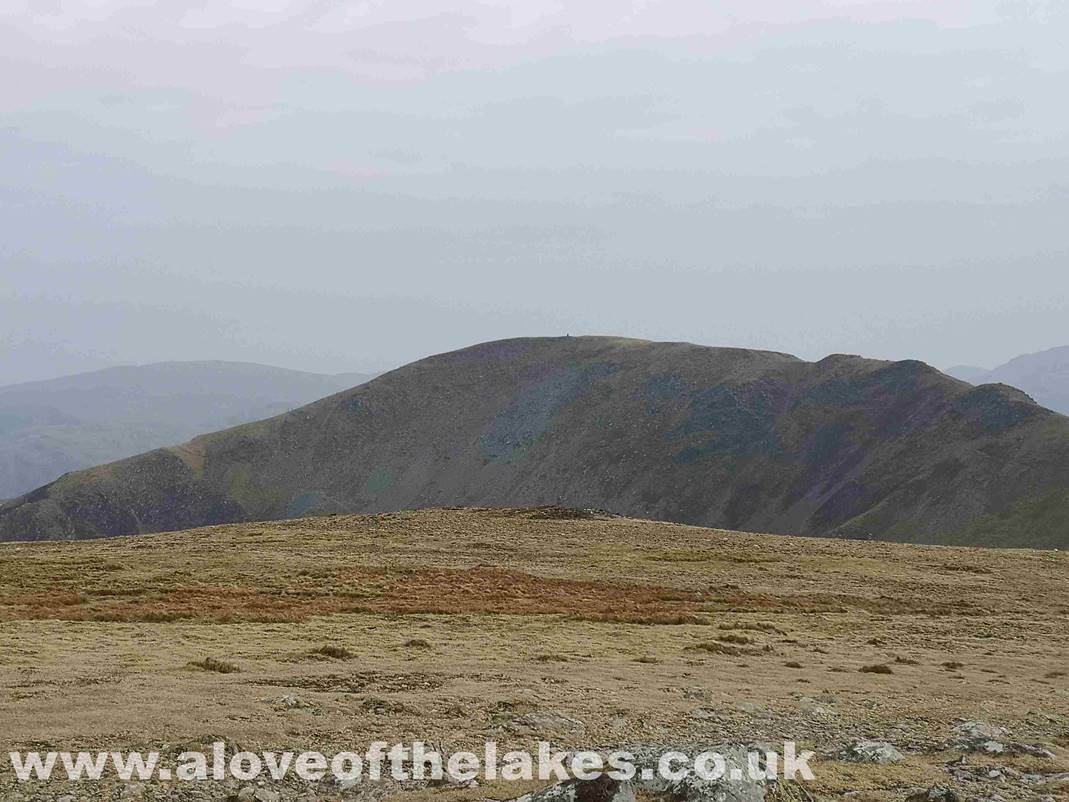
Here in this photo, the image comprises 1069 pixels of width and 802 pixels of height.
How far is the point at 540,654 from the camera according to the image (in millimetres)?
28484

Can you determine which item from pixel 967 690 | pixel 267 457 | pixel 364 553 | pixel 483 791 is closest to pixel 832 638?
pixel 967 690

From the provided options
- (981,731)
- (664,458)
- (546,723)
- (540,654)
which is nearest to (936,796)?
(981,731)

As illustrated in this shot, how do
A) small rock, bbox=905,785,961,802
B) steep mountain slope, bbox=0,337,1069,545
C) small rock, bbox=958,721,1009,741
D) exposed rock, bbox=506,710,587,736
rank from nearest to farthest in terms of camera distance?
1. small rock, bbox=905,785,961,802
2. exposed rock, bbox=506,710,587,736
3. small rock, bbox=958,721,1009,741
4. steep mountain slope, bbox=0,337,1069,545

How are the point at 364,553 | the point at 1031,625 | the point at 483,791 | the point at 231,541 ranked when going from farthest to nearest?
the point at 231,541 → the point at 364,553 → the point at 1031,625 → the point at 483,791

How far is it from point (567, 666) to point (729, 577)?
25556mm

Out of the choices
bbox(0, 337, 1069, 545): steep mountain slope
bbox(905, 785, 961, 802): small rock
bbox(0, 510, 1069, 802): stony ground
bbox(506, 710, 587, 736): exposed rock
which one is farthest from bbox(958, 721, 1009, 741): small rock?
bbox(0, 337, 1069, 545): steep mountain slope

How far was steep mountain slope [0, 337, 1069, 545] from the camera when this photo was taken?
128875 mm

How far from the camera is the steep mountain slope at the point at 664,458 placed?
423 ft

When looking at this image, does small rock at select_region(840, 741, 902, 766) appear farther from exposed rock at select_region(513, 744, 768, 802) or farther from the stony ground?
exposed rock at select_region(513, 744, 768, 802)

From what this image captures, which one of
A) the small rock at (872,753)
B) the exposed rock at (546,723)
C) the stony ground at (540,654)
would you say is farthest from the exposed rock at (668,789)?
the small rock at (872,753)

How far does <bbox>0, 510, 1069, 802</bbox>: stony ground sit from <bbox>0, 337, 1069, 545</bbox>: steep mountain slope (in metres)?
72.1

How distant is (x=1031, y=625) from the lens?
130ft

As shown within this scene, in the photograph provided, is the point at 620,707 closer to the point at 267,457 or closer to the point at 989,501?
the point at 989,501

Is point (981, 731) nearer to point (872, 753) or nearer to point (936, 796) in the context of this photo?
point (872, 753)
